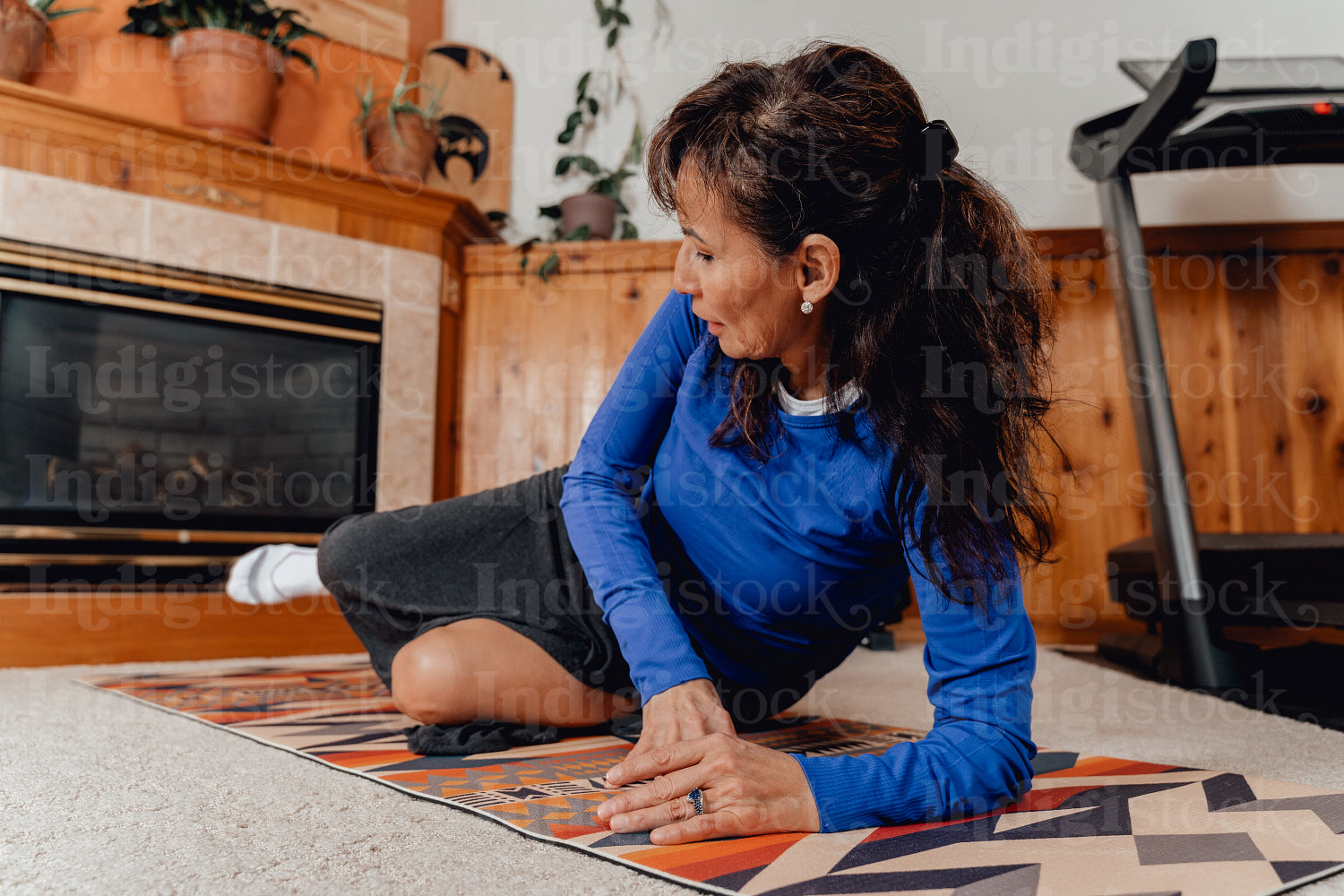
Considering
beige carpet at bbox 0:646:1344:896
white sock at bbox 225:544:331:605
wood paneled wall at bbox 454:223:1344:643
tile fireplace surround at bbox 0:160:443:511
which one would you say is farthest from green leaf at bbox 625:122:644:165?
beige carpet at bbox 0:646:1344:896

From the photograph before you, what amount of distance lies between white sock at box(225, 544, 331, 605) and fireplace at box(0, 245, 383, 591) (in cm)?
74

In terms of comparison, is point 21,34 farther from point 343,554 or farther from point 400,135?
point 343,554

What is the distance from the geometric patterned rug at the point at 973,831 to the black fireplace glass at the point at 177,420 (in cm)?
119

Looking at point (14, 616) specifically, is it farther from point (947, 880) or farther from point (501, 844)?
point (947, 880)

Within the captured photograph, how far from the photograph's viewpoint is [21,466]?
200 centimetres

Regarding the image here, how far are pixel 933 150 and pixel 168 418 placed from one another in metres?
2.02

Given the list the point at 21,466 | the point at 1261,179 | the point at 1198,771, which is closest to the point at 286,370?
the point at 21,466

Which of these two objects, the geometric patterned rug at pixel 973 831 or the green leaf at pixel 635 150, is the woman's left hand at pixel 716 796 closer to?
the geometric patterned rug at pixel 973 831

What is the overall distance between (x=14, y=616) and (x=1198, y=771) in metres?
2.18

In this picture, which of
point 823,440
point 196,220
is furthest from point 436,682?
point 196,220

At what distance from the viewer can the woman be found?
77 centimetres

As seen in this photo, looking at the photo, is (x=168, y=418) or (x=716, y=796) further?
(x=168, y=418)

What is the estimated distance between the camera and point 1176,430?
1865 millimetres

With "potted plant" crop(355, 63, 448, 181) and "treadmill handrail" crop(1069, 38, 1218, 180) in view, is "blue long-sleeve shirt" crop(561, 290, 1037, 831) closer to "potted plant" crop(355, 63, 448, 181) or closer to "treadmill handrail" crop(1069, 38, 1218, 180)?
"treadmill handrail" crop(1069, 38, 1218, 180)
